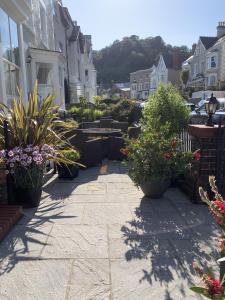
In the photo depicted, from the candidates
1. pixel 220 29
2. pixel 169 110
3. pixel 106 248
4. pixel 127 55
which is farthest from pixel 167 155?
pixel 127 55

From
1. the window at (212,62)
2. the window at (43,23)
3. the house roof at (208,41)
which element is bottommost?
the window at (43,23)

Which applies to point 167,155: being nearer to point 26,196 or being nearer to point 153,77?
point 26,196

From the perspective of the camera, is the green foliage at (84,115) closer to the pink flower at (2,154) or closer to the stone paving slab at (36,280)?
the pink flower at (2,154)

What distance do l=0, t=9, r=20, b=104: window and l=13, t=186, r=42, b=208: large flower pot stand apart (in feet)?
11.2

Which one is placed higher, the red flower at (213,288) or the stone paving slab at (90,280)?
the red flower at (213,288)

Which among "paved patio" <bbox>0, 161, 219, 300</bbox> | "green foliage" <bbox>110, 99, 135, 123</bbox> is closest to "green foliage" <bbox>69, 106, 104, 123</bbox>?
"green foliage" <bbox>110, 99, 135, 123</bbox>

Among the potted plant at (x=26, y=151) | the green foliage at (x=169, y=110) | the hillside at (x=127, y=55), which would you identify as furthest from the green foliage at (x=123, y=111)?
the hillside at (x=127, y=55)

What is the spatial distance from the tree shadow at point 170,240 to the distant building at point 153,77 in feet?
131

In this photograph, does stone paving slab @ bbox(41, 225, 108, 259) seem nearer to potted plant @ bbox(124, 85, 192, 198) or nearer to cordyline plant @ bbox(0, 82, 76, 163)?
potted plant @ bbox(124, 85, 192, 198)

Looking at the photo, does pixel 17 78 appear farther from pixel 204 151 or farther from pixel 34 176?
pixel 204 151

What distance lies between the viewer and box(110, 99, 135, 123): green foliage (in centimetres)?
1463

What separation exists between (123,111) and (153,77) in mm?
53248

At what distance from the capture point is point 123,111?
14.9 metres

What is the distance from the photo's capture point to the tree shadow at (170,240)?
2916 mm
